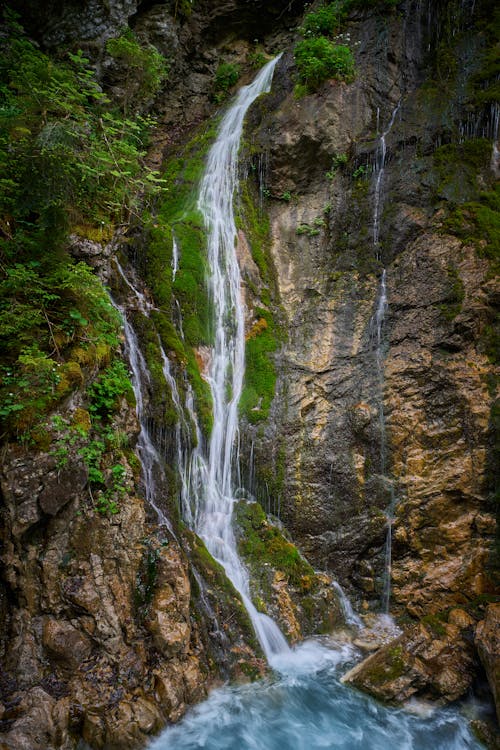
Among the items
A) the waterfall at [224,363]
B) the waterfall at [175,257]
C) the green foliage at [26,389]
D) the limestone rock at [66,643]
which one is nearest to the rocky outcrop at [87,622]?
the limestone rock at [66,643]

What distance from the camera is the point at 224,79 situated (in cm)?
1501

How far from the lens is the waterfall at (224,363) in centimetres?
728

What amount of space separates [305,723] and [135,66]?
13837 mm

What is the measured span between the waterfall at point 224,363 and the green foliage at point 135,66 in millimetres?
2146

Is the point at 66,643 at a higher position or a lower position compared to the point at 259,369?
lower

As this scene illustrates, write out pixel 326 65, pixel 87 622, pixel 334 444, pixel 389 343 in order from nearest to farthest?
1. pixel 87 622
2. pixel 334 444
3. pixel 389 343
4. pixel 326 65

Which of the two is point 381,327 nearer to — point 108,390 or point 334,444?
point 334,444

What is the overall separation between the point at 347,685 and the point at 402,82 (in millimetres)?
12621

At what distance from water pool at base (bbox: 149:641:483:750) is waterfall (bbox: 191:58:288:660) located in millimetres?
729

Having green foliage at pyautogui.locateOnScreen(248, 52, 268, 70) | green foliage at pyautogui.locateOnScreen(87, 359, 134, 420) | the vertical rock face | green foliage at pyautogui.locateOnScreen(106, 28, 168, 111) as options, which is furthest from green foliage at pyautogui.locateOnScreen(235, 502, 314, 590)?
green foliage at pyautogui.locateOnScreen(248, 52, 268, 70)

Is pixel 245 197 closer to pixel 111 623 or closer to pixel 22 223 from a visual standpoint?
pixel 22 223

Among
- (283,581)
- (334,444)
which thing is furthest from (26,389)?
(334,444)

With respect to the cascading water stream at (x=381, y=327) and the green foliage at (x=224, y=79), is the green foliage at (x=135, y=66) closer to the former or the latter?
the green foliage at (x=224, y=79)

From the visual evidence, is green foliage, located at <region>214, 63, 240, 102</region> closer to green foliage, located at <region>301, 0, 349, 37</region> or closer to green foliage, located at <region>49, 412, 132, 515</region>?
green foliage, located at <region>301, 0, 349, 37</region>
